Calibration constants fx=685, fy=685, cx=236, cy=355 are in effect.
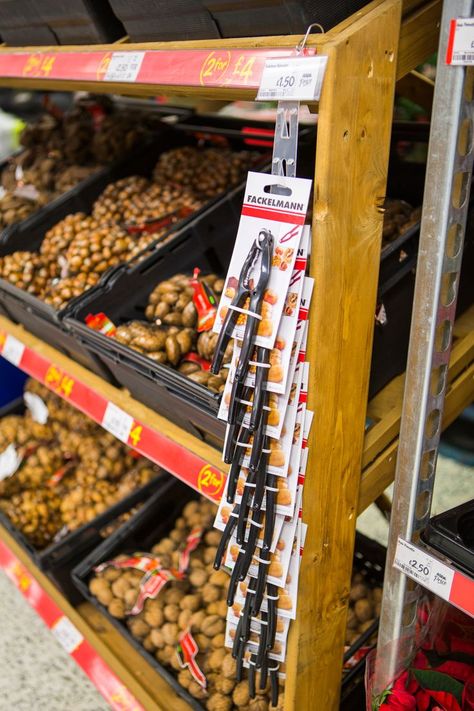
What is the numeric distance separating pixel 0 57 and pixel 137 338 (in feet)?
2.24

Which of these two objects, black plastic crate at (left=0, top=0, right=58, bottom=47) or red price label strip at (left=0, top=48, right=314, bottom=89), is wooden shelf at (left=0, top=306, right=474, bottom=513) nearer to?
red price label strip at (left=0, top=48, right=314, bottom=89)

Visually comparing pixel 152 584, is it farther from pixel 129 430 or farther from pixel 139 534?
pixel 129 430

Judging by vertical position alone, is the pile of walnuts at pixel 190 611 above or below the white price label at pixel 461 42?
below

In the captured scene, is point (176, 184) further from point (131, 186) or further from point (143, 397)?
point (143, 397)

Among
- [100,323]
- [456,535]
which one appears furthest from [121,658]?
[456,535]

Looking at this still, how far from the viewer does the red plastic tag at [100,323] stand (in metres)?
1.51

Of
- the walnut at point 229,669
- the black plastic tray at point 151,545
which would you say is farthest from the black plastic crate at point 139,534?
the walnut at point 229,669

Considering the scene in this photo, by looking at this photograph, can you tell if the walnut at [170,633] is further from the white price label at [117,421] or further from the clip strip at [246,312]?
the clip strip at [246,312]

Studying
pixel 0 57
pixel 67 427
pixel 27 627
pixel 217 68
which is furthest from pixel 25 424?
pixel 217 68

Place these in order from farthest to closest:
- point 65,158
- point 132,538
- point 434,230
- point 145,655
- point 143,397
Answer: point 65,158, point 132,538, point 145,655, point 143,397, point 434,230

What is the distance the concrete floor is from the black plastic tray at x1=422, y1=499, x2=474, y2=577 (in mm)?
1153

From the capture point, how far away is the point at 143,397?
139 cm

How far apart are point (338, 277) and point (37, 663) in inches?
62.5

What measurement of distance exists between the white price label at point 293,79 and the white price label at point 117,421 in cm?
77
